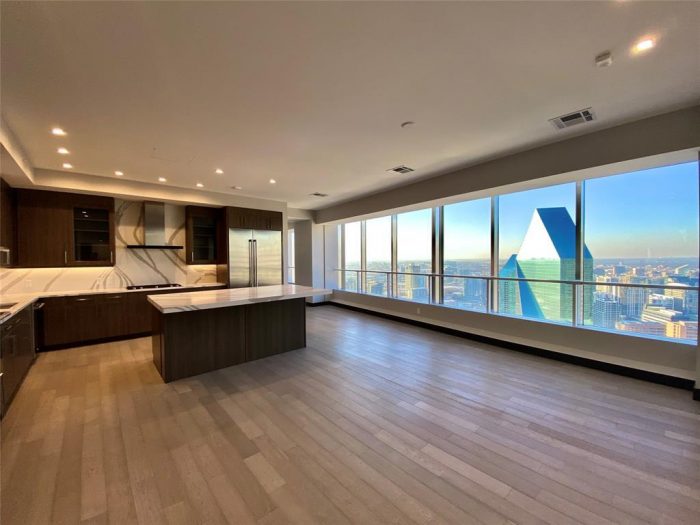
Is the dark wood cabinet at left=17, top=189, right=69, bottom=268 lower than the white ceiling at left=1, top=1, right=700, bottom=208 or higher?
lower

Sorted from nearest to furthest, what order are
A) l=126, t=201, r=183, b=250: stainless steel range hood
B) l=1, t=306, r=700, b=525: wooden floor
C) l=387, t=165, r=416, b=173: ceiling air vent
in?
l=1, t=306, r=700, b=525: wooden floor < l=387, t=165, r=416, b=173: ceiling air vent < l=126, t=201, r=183, b=250: stainless steel range hood

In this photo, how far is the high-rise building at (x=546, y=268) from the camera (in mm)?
3951

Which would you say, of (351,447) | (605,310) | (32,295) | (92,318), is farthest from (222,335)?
(605,310)

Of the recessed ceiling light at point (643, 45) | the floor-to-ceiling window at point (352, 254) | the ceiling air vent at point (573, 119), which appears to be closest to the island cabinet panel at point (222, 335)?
the floor-to-ceiling window at point (352, 254)

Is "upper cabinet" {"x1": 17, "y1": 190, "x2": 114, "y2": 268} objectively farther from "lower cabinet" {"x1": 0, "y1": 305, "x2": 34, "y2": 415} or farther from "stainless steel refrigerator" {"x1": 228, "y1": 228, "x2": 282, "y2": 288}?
"stainless steel refrigerator" {"x1": 228, "y1": 228, "x2": 282, "y2": 288}

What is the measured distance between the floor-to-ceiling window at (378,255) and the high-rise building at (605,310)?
12.6 ft

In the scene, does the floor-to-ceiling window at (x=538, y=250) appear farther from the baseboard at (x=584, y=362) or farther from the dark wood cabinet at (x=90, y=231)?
the dark wood cabinet at (x=90, y=231)

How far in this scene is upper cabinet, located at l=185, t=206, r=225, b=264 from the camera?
5911mm

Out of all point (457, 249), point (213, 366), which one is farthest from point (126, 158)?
point (457, 249)

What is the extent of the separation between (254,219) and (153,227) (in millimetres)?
1889

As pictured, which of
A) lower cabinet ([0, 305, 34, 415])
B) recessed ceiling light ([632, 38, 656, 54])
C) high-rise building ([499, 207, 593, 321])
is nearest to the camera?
recessed ceiling light ([632, 38, 656, 54])

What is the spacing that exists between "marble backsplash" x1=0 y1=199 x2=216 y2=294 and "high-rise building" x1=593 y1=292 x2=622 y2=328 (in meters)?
6.73

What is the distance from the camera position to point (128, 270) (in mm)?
5441

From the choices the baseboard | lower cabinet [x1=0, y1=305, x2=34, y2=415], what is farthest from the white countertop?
the baseboard
